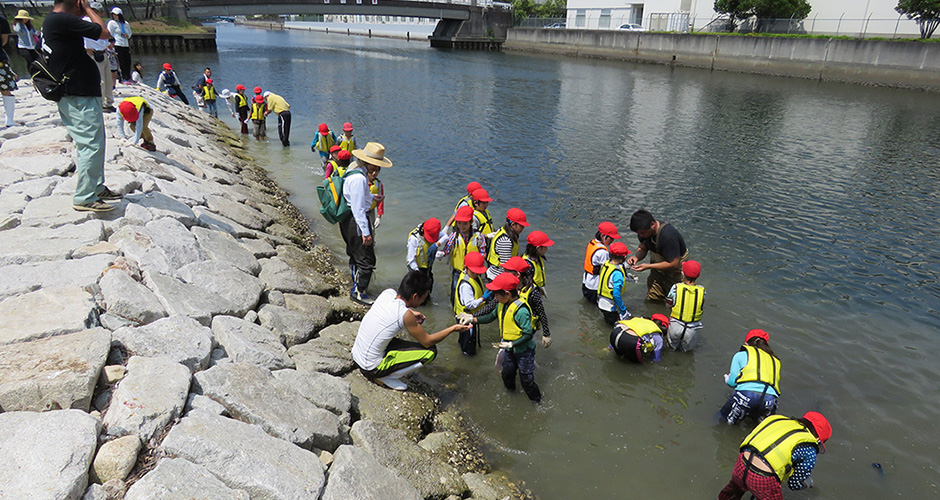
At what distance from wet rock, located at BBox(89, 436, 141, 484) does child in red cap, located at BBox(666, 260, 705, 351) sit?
6728 mm

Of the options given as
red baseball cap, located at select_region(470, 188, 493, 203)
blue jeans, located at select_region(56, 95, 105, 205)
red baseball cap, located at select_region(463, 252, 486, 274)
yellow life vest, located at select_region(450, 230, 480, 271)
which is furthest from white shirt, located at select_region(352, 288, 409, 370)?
blue jeans, located at select_region(56, 95, 105, 205)

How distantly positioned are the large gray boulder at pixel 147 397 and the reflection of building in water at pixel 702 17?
58137mm

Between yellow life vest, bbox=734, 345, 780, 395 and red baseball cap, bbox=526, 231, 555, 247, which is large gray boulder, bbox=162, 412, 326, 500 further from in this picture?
yellow life vest, bbox=734, 345, 780, 395

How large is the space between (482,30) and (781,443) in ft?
272

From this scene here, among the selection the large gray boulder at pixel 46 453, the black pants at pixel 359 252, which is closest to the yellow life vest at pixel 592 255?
the black pants at pixel 359 252

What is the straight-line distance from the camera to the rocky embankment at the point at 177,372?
3641mm

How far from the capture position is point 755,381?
608cm

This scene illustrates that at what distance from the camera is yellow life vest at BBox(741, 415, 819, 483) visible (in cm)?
482

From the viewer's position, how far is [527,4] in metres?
83.2

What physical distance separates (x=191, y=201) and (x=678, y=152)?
57.6 feet

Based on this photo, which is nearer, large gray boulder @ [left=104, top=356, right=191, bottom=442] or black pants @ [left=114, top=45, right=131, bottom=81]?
large gray boulder @ [left=104, top=356, right=191, bottom=442]

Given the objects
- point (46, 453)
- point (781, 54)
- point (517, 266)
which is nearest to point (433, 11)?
point (781, 54)

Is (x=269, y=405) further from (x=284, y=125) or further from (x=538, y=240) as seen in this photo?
(x=284, y=125)

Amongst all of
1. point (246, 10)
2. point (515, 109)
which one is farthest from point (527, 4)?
point (515, 109)
